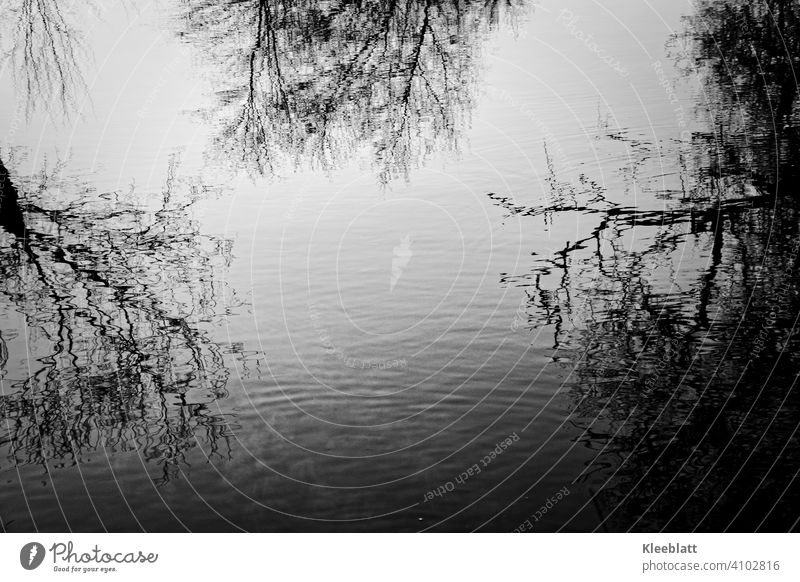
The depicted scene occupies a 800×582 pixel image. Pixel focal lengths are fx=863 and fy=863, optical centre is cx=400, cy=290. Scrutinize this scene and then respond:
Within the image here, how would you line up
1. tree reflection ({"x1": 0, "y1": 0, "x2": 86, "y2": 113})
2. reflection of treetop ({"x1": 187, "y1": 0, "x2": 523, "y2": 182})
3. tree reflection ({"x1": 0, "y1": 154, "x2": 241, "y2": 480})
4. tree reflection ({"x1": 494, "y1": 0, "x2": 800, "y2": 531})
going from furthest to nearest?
tree reflection ({"x1": 0, "y1": 0, "x2": 86, "y2": 113}) < reflection of treetop ({"x1": 187, "y1": 0, "x2": 523, "y2": 182}) < tree reflection ({"x1": 0, "y1": 154, "x2": 241, "y2": 480}) < tree reflection ({"x1": 494, "y1": 0, "x2": 800, "y2": 531})

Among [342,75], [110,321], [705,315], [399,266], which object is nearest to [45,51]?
[342,75]

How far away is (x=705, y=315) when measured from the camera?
557 inches

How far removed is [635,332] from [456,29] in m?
11.3

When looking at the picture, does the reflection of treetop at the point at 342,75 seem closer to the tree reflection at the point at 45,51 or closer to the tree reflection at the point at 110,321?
the tree reflection at the point at 110,321

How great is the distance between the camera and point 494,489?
10945mm

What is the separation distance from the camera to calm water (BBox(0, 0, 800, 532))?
36.9 ft

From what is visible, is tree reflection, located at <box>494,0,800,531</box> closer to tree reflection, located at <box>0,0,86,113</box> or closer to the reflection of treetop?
the reflection of treetop

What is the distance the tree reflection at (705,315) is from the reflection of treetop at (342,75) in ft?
12.3

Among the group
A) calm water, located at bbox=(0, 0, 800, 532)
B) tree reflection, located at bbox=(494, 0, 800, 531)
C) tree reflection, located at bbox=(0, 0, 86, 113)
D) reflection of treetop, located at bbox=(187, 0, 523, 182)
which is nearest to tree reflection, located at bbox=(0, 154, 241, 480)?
calm water, located at bbox=(0, 0, 800, 532)

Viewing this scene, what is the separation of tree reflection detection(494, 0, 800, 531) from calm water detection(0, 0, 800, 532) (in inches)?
2.0

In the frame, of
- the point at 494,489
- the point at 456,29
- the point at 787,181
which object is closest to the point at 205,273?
the point at 494,489

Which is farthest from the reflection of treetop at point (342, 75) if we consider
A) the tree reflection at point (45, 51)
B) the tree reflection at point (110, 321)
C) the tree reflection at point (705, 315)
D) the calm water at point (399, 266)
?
the tree reflection at point (705, 315)

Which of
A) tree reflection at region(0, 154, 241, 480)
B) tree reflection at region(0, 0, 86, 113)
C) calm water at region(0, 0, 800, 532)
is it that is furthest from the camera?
tree reflection at region(0, 0, 86, 113)

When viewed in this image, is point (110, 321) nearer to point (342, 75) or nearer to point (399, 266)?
point (399, 266)
